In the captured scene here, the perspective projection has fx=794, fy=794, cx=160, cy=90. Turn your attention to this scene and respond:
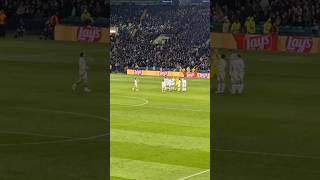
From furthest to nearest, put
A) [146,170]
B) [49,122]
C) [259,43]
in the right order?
[259,43] → [49,122] → [146,170]

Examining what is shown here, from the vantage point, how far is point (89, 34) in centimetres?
6162

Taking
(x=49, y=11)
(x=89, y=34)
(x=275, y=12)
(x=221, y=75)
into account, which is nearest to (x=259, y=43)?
(x=275, y=12)

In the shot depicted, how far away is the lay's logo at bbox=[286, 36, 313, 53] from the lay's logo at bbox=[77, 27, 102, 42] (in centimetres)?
1539

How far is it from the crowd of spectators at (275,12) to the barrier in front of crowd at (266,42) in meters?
1.83

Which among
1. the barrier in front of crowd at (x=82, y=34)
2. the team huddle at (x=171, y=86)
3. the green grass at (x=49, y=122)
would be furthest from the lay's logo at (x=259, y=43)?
the team huddle at (x=171, y=86)

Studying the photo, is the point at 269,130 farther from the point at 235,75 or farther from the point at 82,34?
the point at 82,34

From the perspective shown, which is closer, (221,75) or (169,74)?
(221,75)

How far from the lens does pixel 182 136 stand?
20984 millimetres

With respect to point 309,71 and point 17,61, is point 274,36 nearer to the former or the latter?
point 309,71

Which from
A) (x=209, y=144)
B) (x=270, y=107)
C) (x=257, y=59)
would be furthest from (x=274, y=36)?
(x=209, y=144)

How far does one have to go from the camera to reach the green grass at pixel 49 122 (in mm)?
16906

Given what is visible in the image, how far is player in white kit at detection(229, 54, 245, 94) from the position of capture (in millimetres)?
30875

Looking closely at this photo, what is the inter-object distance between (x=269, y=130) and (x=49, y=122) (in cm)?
643

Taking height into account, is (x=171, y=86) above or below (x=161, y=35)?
below
